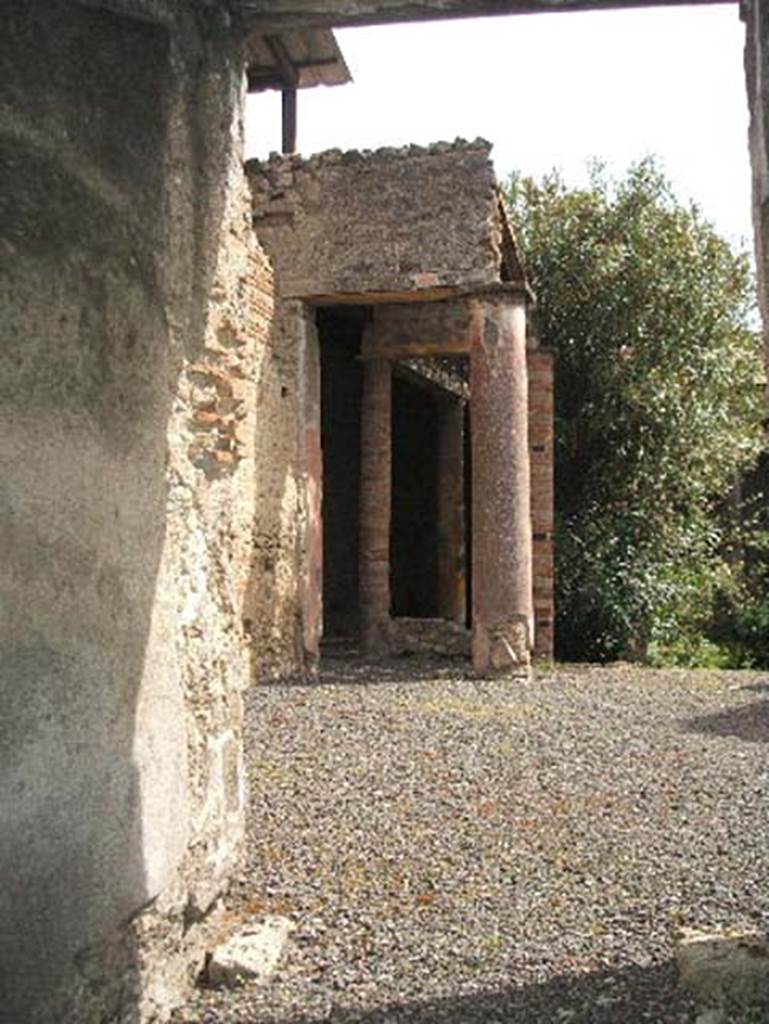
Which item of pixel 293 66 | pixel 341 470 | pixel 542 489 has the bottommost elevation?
pixel 542 489

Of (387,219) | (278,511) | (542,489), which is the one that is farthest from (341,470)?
(387,219)

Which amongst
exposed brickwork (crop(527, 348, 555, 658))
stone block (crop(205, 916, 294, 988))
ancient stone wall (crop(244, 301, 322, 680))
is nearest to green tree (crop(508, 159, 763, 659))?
exposed brickwork (crop(527, 348, 555, 658))

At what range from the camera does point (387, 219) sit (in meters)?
10.0

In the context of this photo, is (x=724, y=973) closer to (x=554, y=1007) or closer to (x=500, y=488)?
(x=554, y=1007)

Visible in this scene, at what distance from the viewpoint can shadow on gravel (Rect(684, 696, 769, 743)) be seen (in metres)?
7.46

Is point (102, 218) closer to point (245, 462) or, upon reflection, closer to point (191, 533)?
point (191, 533)

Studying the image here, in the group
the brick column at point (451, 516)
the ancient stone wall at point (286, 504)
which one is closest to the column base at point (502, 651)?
the ancient stone wall at point (286, 504)

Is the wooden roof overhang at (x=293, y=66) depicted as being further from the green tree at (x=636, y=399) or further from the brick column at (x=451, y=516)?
the brick column at (x=451, y=516)

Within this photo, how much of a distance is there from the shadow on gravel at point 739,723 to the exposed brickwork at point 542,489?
124 inches

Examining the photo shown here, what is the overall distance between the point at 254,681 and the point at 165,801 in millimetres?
6433

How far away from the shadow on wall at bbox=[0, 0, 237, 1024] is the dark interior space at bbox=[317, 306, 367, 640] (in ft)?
35.5

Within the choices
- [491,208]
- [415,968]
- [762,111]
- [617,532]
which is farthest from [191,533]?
[617,532]

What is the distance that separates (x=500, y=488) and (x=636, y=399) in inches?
150

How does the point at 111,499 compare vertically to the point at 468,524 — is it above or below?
below
